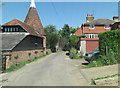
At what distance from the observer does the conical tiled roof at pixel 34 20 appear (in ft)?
93.5

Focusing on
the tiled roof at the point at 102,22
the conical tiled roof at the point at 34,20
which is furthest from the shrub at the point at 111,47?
the tiled roof at the point at 102,22

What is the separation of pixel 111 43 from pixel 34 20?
73.5ft

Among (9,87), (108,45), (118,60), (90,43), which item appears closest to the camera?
(9,87)

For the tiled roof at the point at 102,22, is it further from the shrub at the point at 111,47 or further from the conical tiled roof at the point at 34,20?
the shrub at the point at 111,47

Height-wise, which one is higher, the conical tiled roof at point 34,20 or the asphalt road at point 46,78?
the conical tiled roof at point 34,20

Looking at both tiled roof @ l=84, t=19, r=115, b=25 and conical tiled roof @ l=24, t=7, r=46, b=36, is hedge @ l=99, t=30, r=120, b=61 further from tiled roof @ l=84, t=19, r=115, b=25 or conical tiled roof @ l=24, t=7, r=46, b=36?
tiled roof @ l=84, t=19, r=115, b=25

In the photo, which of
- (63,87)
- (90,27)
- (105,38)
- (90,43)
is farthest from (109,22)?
(63,87)

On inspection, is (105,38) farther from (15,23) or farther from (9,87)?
(15,23)

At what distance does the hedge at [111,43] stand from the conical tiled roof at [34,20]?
20.3 m

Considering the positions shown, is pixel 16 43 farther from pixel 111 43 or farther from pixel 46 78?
pixel 111 43

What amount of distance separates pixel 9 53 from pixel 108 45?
11.2 metres

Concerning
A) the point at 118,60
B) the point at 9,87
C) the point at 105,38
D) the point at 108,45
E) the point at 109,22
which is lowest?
the point at 9,87

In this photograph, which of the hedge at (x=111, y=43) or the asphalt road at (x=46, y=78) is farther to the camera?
the hedge at (x=111, y=43)

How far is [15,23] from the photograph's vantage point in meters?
21.3
